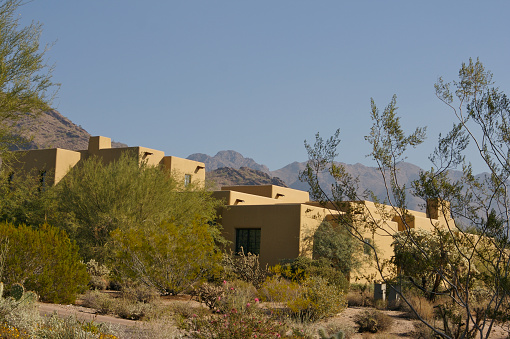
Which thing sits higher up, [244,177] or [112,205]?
[244,177]

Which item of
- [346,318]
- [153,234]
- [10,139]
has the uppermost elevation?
[10,139]

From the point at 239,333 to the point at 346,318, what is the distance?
24.0 ft

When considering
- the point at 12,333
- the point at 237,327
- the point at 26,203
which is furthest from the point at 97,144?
the point at 237,327

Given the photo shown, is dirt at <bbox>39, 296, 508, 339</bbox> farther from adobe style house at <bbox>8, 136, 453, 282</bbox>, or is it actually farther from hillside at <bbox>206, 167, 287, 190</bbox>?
hillside at <bbox>206, 167, 287, 190</bbox>

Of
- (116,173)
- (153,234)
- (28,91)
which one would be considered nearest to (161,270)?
(153,234)

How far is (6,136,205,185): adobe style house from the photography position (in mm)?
31678

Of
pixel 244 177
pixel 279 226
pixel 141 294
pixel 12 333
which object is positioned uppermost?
pixel 244 177

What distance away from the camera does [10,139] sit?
13.9 m

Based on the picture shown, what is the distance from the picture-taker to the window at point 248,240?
94.0 ft

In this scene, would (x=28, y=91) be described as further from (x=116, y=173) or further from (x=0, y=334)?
(x=116, y=173)

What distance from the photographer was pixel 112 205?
24.4 m

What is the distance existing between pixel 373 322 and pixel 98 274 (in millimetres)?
11461

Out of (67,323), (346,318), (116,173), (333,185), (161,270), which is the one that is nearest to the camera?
(67,323)

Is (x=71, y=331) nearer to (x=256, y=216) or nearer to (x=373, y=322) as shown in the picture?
(x=373, y=322)
